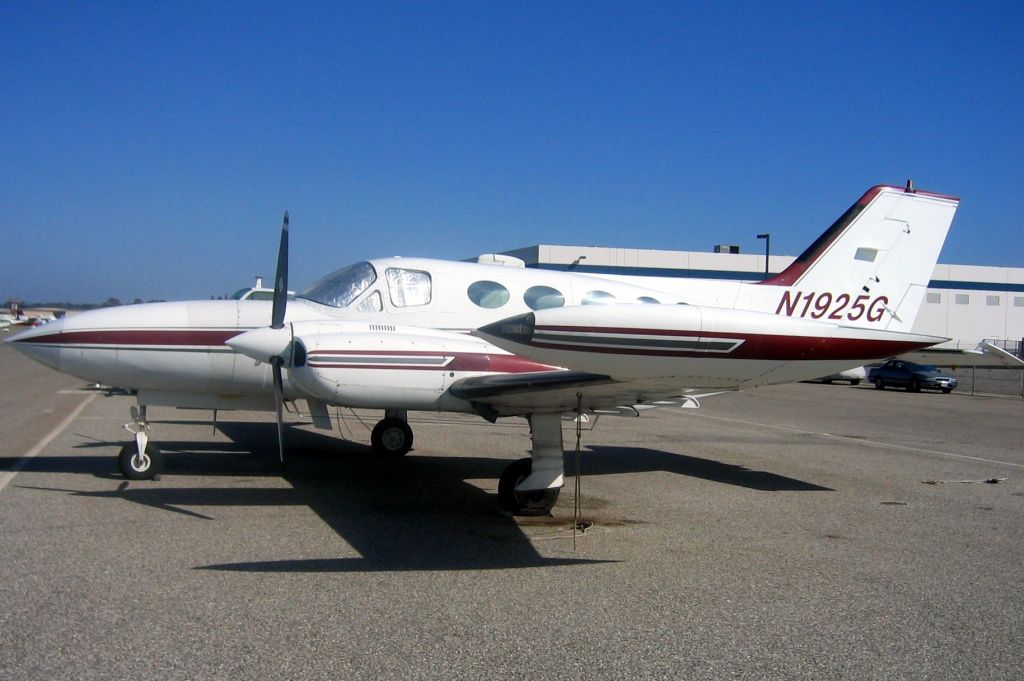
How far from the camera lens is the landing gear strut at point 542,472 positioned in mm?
8234

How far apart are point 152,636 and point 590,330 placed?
3277mm

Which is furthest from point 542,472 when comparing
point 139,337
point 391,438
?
point 139,337

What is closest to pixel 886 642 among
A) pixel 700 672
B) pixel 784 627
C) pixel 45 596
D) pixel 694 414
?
pixel 784 627

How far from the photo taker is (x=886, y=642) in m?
5.12

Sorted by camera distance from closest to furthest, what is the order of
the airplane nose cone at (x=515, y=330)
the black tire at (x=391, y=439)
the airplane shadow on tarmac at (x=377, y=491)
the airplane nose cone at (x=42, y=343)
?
the airplane nose cone at (x=515, y=330), the airplane shadow on tarmac at (x=377, y=491), the airplane nose cone at (x=42, y=343), the black tire at (x=391, y=439)

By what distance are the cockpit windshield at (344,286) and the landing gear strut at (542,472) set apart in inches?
104

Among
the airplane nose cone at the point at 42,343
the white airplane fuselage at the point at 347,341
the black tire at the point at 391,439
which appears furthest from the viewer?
the black tire at the point at 391,439

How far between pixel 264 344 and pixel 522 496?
299 cm

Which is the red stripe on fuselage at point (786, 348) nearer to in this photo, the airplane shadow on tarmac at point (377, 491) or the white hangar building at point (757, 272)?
the airplane shadow on tarmac at point (377, 491)

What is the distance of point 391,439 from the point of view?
39.8ft

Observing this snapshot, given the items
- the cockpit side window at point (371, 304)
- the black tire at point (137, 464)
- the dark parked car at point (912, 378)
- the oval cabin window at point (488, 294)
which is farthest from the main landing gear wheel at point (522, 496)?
the dark parked car at point (912, 378)

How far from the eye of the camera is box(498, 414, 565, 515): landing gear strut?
8.23m

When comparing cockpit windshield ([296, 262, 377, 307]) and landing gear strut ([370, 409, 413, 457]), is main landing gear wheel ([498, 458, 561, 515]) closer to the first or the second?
cockpit windshield ([296, 262, 377, 307])

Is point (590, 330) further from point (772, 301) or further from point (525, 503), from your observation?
point (772, 301)
